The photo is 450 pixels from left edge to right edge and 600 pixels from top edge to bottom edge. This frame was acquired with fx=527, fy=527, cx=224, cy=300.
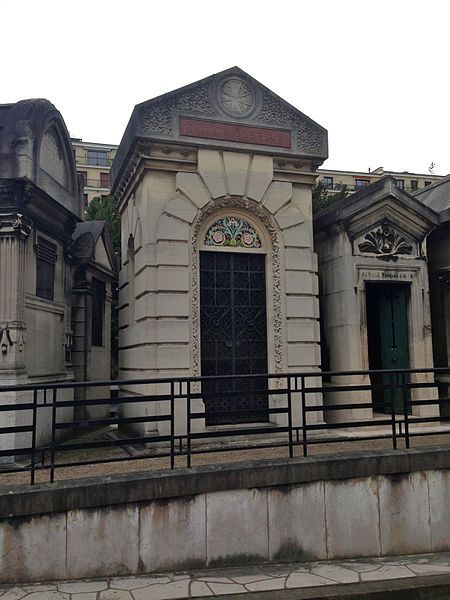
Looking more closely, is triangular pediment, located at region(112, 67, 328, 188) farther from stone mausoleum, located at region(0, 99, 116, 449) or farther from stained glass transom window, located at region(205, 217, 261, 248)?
stone mausoleum, located at region(0, 99, 116, 449)

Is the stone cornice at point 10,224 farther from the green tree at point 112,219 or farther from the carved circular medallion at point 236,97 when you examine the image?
the green tree at point 112,219

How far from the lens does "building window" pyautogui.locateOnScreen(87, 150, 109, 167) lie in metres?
60.3

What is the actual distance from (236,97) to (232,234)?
2.65 meters

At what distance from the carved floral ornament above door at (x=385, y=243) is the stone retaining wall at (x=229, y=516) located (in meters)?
5.51

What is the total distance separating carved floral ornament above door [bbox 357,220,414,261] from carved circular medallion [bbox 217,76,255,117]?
357 centimetres

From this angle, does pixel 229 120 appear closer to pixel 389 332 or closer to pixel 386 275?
pixel 386 275

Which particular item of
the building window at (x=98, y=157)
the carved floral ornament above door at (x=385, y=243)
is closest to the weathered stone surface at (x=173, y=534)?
the carved floral ornament above door at (x=385, y=243)

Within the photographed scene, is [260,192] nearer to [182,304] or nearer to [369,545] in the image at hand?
[182,304]

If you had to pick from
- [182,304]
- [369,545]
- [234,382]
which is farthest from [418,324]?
[369,545]

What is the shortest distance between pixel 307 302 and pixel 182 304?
2.48 meters

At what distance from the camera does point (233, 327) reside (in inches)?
386

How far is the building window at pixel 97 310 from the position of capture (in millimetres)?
13617

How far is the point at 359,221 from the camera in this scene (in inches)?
429

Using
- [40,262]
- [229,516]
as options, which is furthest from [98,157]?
[229,516]
